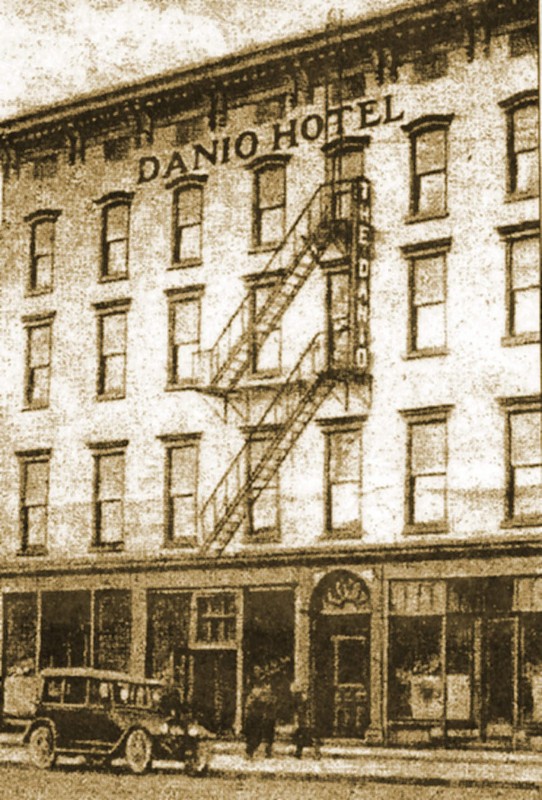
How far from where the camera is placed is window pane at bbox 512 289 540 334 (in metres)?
10.3

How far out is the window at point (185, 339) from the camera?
442 inches

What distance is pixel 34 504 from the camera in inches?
459

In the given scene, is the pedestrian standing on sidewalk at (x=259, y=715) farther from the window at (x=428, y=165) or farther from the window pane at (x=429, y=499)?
the window at (x=428, y=165)

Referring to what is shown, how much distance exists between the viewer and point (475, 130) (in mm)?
10820

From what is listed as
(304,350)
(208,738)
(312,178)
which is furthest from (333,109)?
(208,738)

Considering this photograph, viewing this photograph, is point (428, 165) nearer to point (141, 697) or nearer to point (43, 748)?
point (141, 697)

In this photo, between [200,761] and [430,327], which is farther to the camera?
[430,327]

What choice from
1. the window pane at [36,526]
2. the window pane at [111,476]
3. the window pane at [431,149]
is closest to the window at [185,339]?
the window pane at [111,476]

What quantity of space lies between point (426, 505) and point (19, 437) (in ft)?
9.44

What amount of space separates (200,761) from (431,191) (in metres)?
3.99

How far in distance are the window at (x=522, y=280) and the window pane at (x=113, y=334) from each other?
263 centimetres

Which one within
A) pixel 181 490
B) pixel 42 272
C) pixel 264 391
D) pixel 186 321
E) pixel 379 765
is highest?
pixel 42 272

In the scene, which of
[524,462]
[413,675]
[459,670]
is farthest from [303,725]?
[524,462]

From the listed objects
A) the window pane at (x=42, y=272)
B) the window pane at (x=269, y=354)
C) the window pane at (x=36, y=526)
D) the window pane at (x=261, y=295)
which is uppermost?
the window pane at (x=42, y=272)
